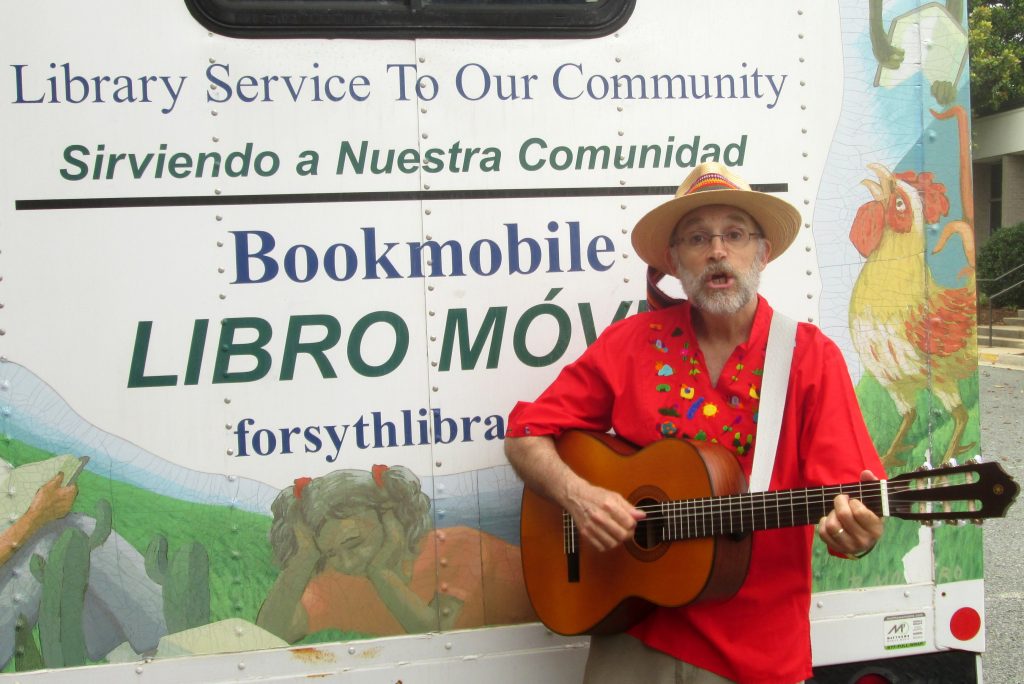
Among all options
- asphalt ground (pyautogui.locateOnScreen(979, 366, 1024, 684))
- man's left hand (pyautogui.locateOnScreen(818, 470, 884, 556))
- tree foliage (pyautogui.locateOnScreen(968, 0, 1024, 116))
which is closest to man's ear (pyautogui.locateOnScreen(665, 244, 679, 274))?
man's left hand (pyautogui.locateOnScreen(818, 470, 884, 556))

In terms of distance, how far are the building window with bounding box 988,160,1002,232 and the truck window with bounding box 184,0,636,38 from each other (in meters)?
20.8

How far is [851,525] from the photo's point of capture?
1909mm

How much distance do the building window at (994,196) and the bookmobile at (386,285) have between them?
66.7 ft

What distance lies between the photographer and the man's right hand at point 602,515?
Answer: 2.15 metres

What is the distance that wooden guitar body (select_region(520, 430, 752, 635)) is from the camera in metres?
2.12

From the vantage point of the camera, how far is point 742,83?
99.0 inches

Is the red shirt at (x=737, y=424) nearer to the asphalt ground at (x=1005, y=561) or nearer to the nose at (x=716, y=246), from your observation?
the nose at (x=716, y=246)

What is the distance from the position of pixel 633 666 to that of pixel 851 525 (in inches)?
25.4

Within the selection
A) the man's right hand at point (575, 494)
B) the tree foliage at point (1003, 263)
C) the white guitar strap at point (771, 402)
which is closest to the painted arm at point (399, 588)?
the man's right hand at point (575, 494)

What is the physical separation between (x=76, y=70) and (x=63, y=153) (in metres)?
0.19

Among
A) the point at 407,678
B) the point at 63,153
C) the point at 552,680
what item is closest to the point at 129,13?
the point at 63,153

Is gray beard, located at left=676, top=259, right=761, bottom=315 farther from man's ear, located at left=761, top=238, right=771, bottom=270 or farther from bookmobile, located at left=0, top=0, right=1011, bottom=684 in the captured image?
bookmobile, located at left=0, top=0, right=1011, bottom=684

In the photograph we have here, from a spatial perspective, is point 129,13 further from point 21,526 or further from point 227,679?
point 227,679

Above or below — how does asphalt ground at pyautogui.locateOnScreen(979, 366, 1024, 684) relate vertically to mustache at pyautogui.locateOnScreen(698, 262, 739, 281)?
below
